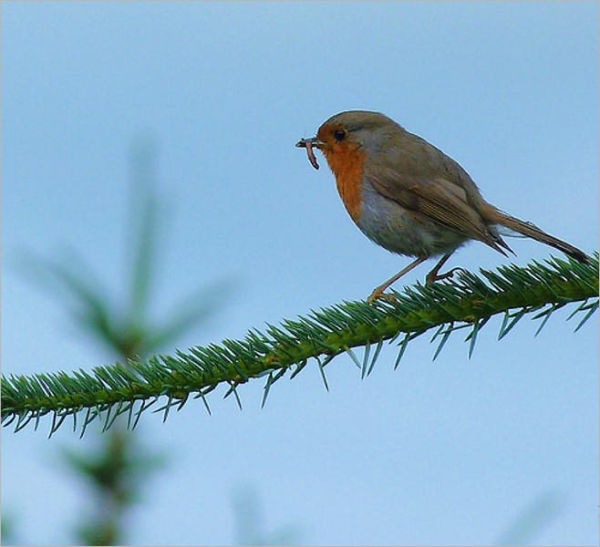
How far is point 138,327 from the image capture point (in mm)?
2410

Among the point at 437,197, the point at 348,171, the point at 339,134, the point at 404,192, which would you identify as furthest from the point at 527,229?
the point at 339,134

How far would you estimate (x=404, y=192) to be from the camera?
3.60 m

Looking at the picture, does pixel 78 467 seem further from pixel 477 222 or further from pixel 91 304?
pixel 477 222

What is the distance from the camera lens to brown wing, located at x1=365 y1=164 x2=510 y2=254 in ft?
11.1

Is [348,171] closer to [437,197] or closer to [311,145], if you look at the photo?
[311,145]

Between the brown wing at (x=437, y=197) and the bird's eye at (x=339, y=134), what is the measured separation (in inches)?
10.6

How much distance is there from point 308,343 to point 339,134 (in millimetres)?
1938

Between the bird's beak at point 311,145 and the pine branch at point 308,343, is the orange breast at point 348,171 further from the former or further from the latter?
the pine branch at point 308,343

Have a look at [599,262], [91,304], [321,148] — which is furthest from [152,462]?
[321,148]

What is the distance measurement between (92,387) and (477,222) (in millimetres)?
1799

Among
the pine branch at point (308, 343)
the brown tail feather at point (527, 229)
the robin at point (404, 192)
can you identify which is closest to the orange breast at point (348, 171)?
the robin at point (404, 192)

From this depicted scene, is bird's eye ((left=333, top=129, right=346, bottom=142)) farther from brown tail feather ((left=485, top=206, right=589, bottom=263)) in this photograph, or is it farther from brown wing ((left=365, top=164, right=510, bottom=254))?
brown tail feather ((left=485, top=206, right=589, bottom=263))

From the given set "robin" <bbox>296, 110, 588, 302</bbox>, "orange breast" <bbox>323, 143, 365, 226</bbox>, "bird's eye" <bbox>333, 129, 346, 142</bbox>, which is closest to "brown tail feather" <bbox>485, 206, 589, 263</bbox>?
"robin" <bbox>296, 110, 588, 302</bbox>

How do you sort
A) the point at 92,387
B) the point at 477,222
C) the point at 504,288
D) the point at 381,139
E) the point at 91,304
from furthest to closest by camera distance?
the point at 381,139 < the point at 477,222 < the point at 91,304 < the point at 504,288 < the point at 92,387
